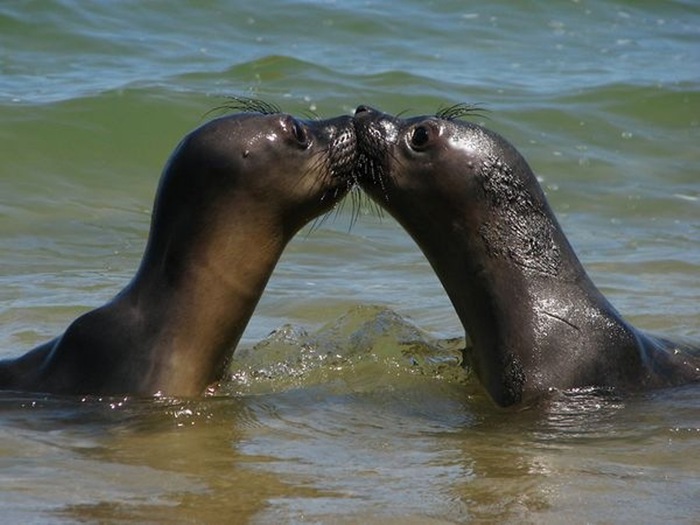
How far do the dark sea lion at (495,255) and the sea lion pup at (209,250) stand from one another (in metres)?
0.22

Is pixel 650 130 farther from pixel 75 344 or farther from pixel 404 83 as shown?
pixel 75 344

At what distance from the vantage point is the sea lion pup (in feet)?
21.3

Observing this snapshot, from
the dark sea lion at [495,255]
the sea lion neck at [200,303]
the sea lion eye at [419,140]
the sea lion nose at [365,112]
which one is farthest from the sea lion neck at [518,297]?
the sea lion neck at [200,303]

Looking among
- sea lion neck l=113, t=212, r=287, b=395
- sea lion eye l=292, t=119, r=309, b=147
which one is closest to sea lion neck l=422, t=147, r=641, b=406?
sea lion eye l=292, t=119, r=309, b=147

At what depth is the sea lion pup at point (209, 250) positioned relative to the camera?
256 inches

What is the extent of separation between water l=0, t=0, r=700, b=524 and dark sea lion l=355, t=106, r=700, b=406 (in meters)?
0.15

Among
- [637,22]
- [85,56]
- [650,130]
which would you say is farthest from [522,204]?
[637,22]

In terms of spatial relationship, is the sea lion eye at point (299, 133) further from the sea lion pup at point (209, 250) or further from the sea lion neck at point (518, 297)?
the sea lion neck at point (518, 297)

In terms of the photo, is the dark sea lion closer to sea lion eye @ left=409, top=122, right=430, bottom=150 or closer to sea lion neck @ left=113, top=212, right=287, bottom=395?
sea lion eye @ left=409, top=122, right=430, bottom=150

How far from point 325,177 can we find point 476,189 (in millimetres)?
622

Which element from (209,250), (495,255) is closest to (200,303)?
(209,250)

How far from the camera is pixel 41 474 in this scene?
5.36m

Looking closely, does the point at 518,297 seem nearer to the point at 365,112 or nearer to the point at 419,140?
the point at 419,140

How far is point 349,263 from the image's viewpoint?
10039 millimetres
